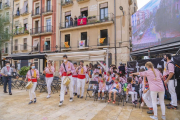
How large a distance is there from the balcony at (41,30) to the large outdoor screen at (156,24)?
43.8 ft

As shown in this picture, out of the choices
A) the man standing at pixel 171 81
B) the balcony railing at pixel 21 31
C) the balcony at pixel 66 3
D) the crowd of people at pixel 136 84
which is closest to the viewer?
the crowd of people at pixel 136 84

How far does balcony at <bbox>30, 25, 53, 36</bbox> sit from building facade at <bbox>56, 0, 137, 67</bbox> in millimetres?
1538

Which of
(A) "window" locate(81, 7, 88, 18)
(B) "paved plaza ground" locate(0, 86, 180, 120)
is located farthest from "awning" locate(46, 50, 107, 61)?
(A) "window" locate(81, 7, 88, 18)

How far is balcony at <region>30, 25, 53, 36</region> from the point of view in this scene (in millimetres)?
20809

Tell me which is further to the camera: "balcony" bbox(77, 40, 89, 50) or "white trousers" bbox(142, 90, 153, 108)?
"balcony" bbox(77, 40, 89, 50)

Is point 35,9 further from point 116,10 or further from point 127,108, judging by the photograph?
point 127,108

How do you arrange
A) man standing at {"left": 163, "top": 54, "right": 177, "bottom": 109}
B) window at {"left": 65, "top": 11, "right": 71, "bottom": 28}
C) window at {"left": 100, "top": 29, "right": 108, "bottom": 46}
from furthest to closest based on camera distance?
window at {"left": 65, "top": 11, "right": 71, "bottom": 28}, window at {"left": 100, "top": 29, "right": 108, "bottom": 46}, man standing at {"left": 163, "top": 54, "right": 177, "bottom": 109}

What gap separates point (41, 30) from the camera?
21.5 metres

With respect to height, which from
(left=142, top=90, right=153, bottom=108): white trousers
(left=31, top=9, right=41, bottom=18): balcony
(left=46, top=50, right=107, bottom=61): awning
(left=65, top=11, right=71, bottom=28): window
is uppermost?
(left=31, top=9, right=41, bottom=18): balcony

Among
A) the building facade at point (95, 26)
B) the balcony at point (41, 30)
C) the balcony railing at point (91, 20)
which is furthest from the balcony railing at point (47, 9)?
the balcony railing at point (91, 20)

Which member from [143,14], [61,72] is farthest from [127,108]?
[143,14]

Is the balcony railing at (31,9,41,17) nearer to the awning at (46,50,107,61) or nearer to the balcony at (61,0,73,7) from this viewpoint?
the balcony at (61,0,73,7)

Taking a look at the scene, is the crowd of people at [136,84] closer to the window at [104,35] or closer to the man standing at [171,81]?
the man standing at [171,81]

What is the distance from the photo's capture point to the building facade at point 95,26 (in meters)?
16.3
